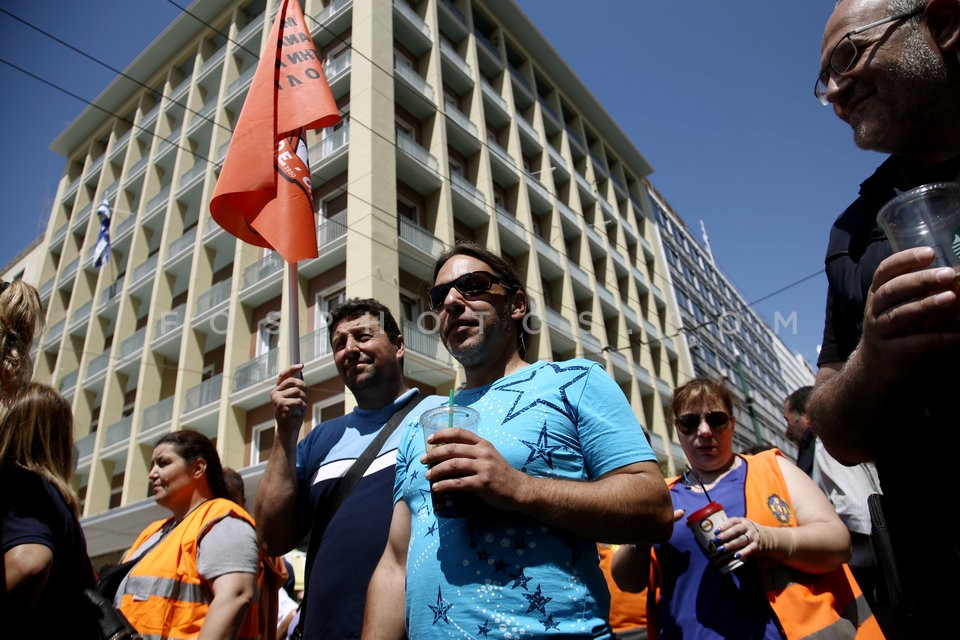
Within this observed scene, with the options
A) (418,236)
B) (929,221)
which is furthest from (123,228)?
(929,221)

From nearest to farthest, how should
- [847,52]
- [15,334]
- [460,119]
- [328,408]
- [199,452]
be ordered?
[847,52] < [15,334] < [199,452] < [328,408] < [460,119]

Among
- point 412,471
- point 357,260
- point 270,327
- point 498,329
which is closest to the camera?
point 412,471

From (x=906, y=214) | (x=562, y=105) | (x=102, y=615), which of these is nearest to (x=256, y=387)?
(x=102, y=615)

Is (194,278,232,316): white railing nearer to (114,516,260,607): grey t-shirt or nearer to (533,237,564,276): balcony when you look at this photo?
(533,237,564,276): balcony

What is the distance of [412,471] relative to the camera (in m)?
1.85

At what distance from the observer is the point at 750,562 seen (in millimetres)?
2061

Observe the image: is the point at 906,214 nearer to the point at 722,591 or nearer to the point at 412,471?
the point at 412,471

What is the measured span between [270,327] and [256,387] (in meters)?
2.04

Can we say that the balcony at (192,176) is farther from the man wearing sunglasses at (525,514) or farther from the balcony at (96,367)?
the man wearing sunglasses at (525,514)

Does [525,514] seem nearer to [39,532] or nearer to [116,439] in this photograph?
[39,532]

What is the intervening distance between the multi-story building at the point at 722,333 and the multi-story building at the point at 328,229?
533 centimetres

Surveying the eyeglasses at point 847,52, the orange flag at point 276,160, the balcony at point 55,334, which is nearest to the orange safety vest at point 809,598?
the eyeglasses at point 847,52

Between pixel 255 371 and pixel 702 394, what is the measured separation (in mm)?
14691

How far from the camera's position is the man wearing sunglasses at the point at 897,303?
3.05 feet
